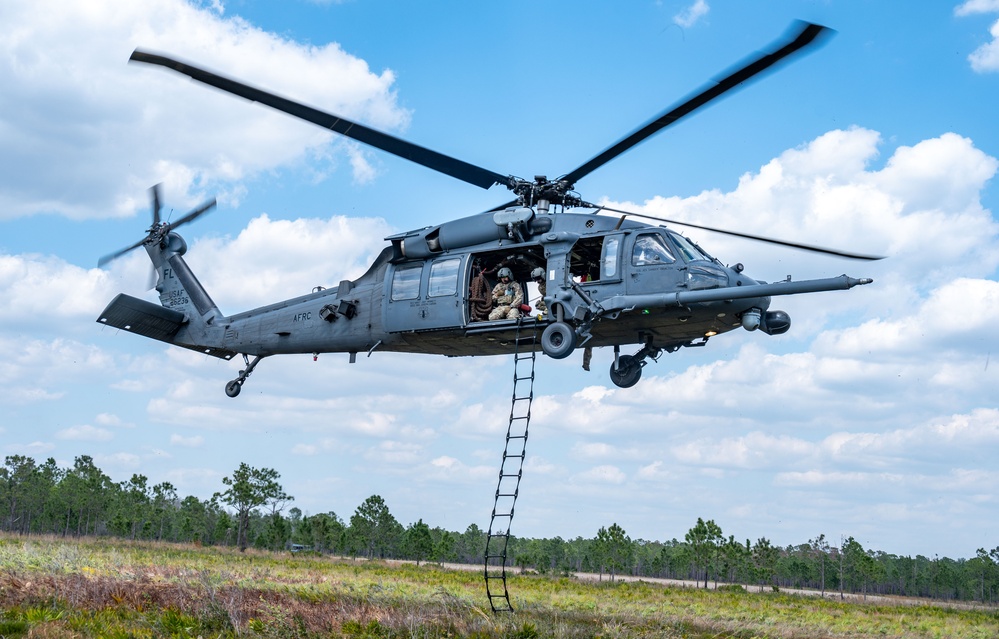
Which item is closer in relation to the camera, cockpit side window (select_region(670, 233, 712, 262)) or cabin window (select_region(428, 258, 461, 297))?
cockpit side window (select_region(670, 233, 712, 262))

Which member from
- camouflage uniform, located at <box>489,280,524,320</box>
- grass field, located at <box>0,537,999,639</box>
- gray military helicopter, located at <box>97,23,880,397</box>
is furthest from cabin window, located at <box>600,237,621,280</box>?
grass field, located at <box>0,537,999,639</box>

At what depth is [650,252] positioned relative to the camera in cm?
1733

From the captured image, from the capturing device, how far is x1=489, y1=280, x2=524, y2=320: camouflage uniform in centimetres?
1847

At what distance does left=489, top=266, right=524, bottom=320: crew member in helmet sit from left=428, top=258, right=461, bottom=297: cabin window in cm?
94

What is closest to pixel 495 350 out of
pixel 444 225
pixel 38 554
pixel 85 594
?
pixel 444 225

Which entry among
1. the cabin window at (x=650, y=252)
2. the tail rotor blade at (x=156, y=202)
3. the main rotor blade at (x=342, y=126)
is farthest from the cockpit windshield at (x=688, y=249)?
the tail rotor blade at (x=156, y=202)

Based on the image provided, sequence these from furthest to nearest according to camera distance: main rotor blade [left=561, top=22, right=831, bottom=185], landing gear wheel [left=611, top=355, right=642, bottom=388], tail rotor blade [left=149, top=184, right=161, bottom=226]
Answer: tail rotor blade [left=149, top=184, right=161, bottom=226] < landing gear wheel [left=611, top=355, right=642, bottom=388] < main rotor blade [left=561, top=22, right=831, bottom=185]

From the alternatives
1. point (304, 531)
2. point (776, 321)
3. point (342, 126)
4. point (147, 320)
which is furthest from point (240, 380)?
point (304, 531)

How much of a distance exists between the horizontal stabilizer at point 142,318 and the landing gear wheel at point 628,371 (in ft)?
44.0

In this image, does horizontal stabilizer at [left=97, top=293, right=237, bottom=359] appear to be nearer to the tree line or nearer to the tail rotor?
the tail rotor

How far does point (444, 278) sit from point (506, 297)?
5.14 feet

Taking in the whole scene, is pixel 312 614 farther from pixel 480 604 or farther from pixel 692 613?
pixel 692 613

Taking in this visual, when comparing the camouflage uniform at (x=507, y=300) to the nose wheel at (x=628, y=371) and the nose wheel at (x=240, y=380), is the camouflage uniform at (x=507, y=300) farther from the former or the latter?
the nose wheel at (x=240, y=380)

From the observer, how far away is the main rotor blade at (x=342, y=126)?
56.1 feet
